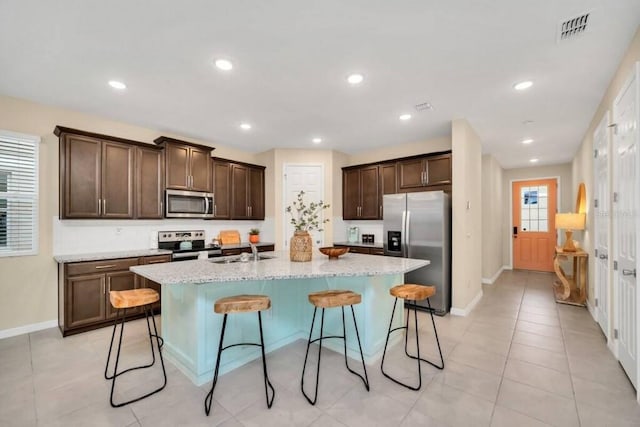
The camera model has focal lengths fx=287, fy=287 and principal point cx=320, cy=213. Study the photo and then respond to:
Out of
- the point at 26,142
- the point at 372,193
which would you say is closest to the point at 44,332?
the point at 26,142

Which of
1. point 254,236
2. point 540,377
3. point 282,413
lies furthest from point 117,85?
point 540,377

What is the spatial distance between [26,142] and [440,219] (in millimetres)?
5157

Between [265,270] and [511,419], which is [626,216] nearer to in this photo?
[511,419]

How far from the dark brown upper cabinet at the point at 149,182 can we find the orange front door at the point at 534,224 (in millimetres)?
7782

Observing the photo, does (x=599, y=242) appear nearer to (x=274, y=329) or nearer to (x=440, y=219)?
(x=440, y=219)

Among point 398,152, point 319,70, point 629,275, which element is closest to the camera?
point 629,275

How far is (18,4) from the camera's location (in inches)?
73.8

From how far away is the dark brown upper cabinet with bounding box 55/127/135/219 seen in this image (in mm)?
3377

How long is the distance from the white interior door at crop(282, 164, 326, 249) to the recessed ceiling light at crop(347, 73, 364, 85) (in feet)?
8.75

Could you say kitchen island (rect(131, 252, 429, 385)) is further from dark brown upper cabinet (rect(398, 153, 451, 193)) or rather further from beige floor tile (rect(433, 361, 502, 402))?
dark brown upper cabinet (rect(398, 153, 451, 193))

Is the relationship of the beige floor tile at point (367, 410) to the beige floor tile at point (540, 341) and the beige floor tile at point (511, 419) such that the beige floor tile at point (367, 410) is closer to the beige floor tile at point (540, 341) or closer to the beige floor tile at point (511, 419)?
the beige floor tile at point (511, 419)

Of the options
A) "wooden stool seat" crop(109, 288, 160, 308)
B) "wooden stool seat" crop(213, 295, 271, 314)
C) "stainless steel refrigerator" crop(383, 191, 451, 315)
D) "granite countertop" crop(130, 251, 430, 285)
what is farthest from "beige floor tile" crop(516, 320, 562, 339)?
"wooden stool seat" crop(109, 288, 160, 308)

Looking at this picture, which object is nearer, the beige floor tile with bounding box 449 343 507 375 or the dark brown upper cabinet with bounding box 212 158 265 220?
the beige floor tile with bounding box 449 343 507 375

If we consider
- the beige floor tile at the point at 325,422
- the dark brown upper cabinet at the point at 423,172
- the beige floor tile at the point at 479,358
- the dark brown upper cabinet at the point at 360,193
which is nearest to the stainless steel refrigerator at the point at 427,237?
the dark brown upper cabinet at the point at 423,172
